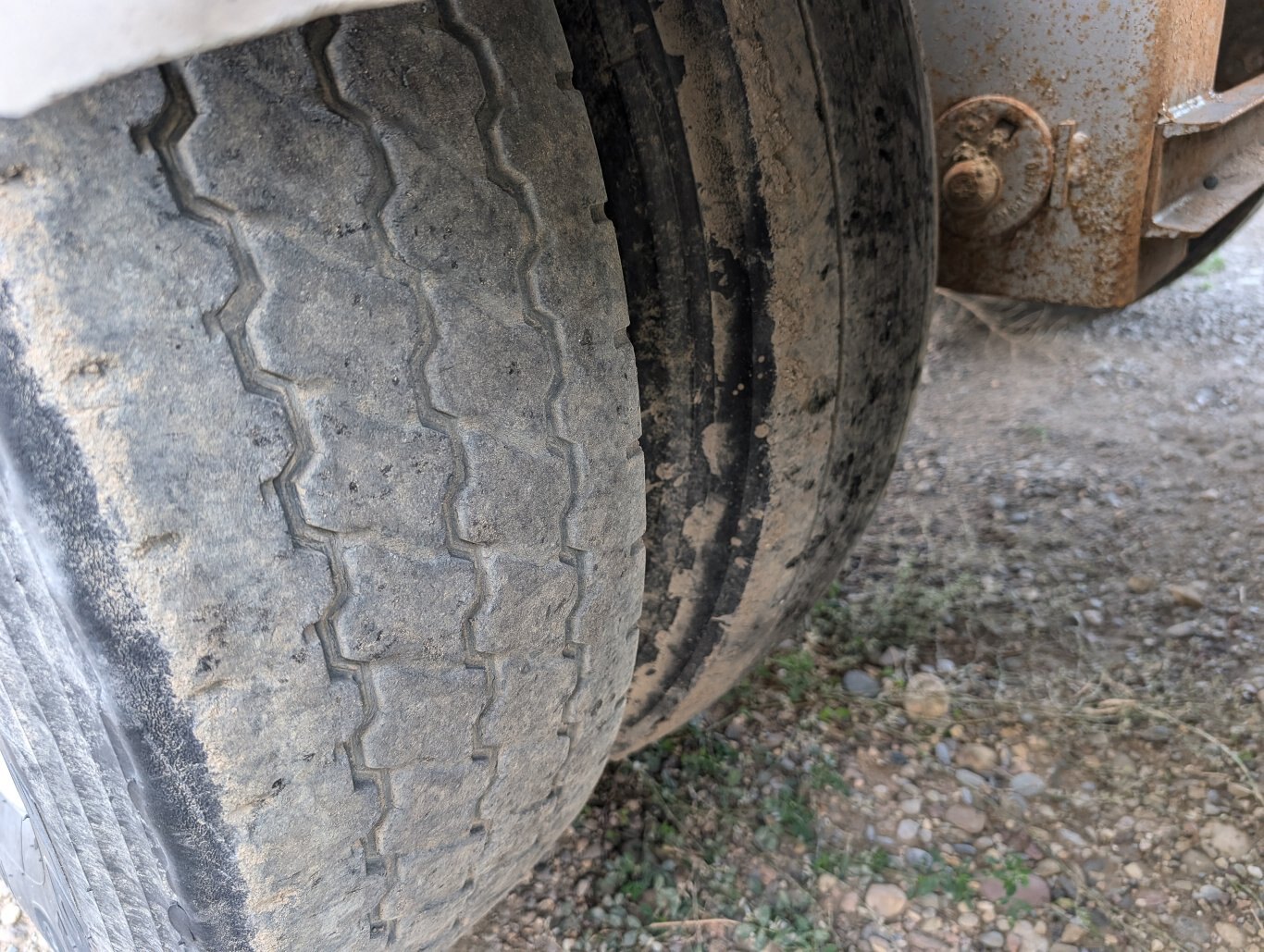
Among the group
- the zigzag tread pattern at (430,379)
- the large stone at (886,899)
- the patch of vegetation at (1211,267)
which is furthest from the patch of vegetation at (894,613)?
the patch of vegetation at (1211,267)

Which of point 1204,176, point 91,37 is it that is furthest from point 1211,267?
point 91,37

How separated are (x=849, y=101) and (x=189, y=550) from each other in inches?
27.2

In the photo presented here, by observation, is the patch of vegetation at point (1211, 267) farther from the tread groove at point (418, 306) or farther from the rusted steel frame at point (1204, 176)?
the tread groove at point (418, 306)

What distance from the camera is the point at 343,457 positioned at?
666 millimetres

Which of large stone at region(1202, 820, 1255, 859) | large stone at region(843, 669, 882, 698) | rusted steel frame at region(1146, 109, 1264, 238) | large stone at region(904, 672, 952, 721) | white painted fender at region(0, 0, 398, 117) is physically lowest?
large stone at region(1202, 820, 1255, 859)

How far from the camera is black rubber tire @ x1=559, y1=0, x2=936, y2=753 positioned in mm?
889

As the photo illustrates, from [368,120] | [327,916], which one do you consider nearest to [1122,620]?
[327,916]

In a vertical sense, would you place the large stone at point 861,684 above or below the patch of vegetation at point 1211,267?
below

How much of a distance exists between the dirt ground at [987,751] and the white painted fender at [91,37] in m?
1.16

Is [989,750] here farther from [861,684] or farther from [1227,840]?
[1227,840]

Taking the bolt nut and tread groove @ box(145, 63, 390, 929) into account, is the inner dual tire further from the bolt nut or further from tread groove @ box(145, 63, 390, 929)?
the bolt nut

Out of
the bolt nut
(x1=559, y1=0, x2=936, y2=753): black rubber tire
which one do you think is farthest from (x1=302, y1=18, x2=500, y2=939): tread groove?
the bolt nut

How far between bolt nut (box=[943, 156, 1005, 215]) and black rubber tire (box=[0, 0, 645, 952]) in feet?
2.37

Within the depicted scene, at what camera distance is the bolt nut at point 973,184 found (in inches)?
52.7
